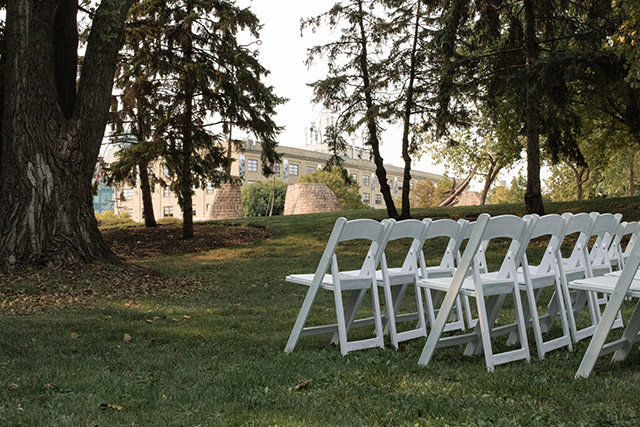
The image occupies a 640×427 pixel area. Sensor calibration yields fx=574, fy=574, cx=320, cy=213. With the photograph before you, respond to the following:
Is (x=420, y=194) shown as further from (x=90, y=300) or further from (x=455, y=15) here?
(x=90, y=300)

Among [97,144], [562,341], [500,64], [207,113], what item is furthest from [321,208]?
[562,341]

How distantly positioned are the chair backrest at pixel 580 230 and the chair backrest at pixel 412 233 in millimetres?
1115

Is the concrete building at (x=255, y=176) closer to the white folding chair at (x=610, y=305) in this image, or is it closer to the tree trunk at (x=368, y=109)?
the tree trunk at (x=368, y=109)

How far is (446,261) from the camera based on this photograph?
5434 millimetres

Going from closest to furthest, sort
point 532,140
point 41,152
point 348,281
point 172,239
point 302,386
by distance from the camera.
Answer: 1. point 302,386
2. point 348,281
3. point 41,152
4. point 532,140
5. point 172,239

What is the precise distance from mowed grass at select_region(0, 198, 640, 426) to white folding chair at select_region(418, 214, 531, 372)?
5.1 inches

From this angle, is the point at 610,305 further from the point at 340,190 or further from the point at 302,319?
the point at 340,190

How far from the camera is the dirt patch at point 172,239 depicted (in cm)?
1702

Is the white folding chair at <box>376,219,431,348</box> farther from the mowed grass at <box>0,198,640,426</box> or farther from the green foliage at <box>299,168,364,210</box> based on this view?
the green foliage at <box>299,168,364,210</box>

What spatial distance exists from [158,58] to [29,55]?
8179 millimetres

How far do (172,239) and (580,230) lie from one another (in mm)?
15719

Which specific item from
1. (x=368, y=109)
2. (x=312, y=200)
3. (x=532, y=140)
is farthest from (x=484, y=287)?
(x=312, y=200)

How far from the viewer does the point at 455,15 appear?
1434 centimetres

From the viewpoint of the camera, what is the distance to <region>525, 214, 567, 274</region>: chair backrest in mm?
4301
